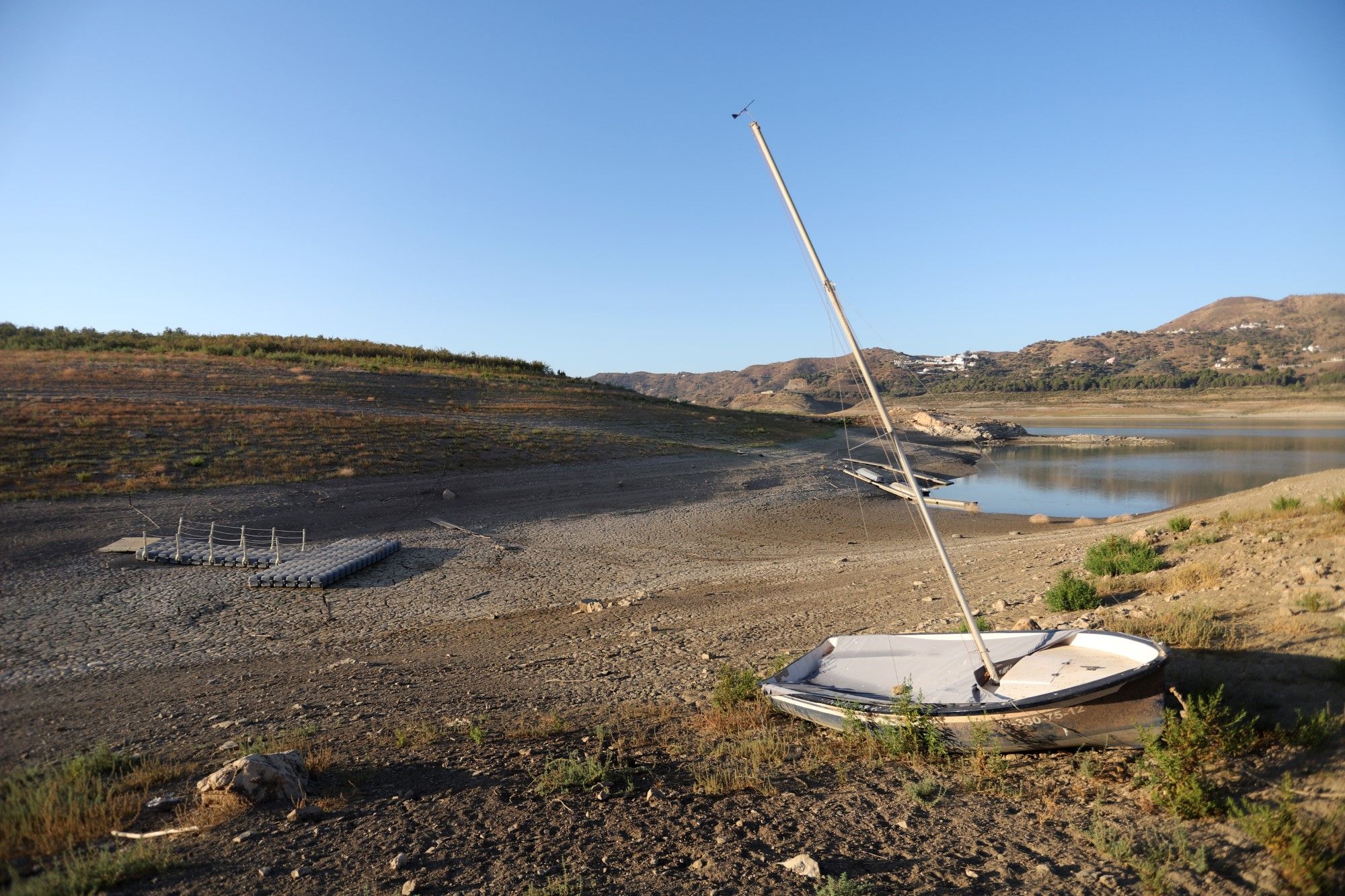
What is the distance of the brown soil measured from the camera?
4969 millimetres

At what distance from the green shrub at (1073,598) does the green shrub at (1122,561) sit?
2.20m

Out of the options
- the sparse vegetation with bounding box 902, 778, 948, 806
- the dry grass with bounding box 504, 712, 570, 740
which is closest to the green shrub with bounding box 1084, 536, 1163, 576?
the sparse vegetation with bounding box 902, 778, 948, 806

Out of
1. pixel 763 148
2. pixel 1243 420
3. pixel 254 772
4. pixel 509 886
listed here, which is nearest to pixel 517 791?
pixel 509 886

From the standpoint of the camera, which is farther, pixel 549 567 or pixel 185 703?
pixel 549 567

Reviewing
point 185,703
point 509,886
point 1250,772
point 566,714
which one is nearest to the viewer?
point 509,886

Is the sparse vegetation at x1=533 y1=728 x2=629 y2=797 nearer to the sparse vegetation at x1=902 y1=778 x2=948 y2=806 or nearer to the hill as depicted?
the sparse vegetation at x1=902 y1=778 x2=948 y2=806

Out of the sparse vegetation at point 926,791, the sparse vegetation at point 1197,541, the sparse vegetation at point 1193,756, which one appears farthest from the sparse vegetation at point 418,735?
the sparse vegetation at point 1197,541

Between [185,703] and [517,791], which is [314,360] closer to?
[185,703]

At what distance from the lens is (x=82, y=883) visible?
168 inches

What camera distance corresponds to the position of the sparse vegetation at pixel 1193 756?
5344 mm

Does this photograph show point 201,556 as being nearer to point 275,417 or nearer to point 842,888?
point 275,417

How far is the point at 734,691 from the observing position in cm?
840

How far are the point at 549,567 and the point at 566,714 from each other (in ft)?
33.2

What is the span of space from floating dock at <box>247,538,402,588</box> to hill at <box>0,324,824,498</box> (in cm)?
757
